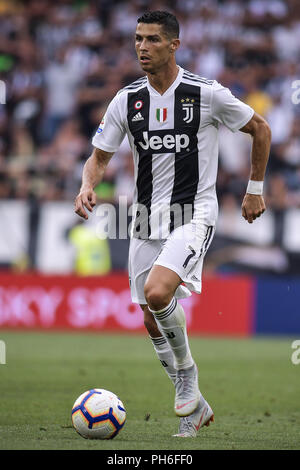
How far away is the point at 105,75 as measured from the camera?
17453 mm

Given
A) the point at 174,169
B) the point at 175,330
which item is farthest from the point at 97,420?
the point at 174,169

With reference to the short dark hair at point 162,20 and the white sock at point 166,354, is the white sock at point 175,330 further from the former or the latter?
the short dark hair at point 162,20

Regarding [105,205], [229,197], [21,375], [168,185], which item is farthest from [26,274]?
[168,185]

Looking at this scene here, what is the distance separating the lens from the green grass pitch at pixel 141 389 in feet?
18.3

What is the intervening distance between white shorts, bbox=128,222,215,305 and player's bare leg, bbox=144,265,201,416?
96mm

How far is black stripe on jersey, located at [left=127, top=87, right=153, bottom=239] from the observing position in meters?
6.25

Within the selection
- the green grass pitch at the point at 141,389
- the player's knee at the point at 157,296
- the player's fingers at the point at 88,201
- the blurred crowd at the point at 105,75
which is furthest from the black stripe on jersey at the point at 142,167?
the blurred crowd at the point at 105,75

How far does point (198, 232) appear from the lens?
6078 mm

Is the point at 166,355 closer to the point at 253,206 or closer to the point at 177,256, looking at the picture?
the point at 177,256

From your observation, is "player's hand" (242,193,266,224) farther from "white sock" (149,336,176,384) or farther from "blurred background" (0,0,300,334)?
"blurred background" (0,0,300,334)

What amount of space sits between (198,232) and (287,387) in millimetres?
3533

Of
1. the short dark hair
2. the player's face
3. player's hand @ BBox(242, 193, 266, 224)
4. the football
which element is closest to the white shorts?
player's hand @ BBox(242, 193, 266, 224)

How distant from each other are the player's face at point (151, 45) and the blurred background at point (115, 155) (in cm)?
867

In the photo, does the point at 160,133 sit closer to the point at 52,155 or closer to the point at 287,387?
the point at 287,387
